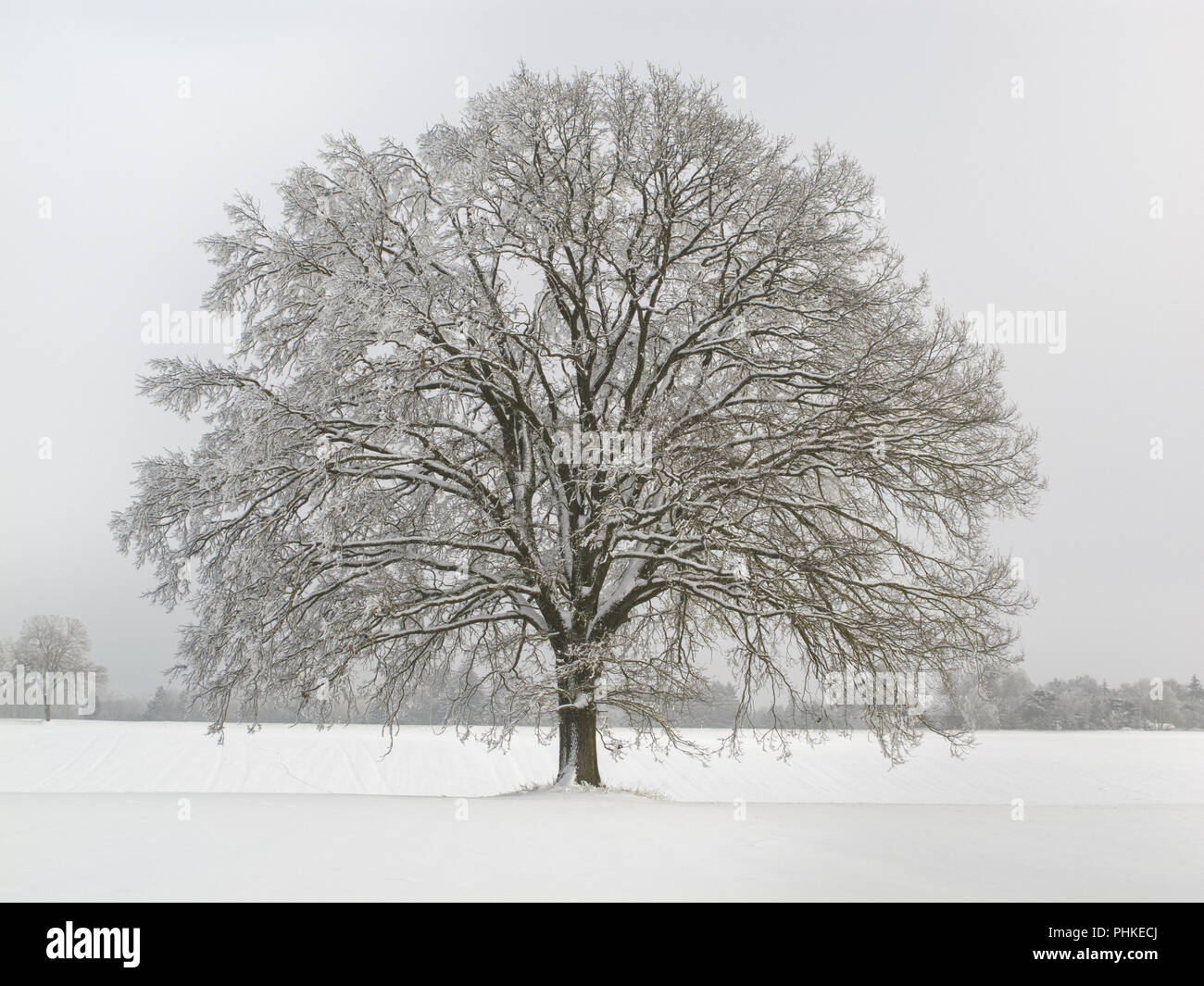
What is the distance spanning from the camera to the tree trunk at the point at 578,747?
43.6 feet

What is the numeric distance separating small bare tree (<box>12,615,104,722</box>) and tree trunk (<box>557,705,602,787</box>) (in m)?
61.6

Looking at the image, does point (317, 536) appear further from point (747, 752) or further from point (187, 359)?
point (747, 752)

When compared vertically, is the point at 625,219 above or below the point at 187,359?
above

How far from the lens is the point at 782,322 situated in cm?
1421

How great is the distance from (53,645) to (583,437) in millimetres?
65186

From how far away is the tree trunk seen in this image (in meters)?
13.3

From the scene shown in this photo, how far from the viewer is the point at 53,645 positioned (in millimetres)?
63531

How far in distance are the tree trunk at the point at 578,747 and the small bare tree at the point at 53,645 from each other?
2424 inches

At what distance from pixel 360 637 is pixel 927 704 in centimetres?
800
